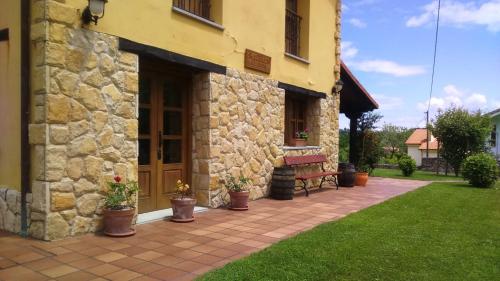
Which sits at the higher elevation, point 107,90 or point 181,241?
point 107,90

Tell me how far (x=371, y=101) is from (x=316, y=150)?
3745mm

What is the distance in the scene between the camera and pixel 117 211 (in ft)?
16.3

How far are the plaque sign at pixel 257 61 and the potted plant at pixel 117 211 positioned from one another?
12.5 feet

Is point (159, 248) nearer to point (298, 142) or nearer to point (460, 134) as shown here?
point (298, 142)

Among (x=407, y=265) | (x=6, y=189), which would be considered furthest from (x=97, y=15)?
(x=407, y=265)

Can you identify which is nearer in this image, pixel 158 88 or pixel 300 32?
pixel 158 88

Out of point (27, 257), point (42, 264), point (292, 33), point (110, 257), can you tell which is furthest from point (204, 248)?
point (292, 33)

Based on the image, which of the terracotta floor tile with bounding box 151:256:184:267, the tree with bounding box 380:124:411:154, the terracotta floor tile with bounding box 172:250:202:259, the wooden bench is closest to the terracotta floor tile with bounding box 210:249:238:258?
the terracotta floor tile with bounding box 172:250:202:259

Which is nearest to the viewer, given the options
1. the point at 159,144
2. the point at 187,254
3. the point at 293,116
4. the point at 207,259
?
the point at 207,259

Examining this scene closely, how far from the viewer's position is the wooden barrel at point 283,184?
8.48 metres

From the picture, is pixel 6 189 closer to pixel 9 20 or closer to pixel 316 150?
pixel 9 20

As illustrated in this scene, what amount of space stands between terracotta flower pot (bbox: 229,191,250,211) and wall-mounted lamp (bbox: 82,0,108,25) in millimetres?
3639

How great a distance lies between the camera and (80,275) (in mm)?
3678

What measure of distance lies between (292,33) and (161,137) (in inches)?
208
